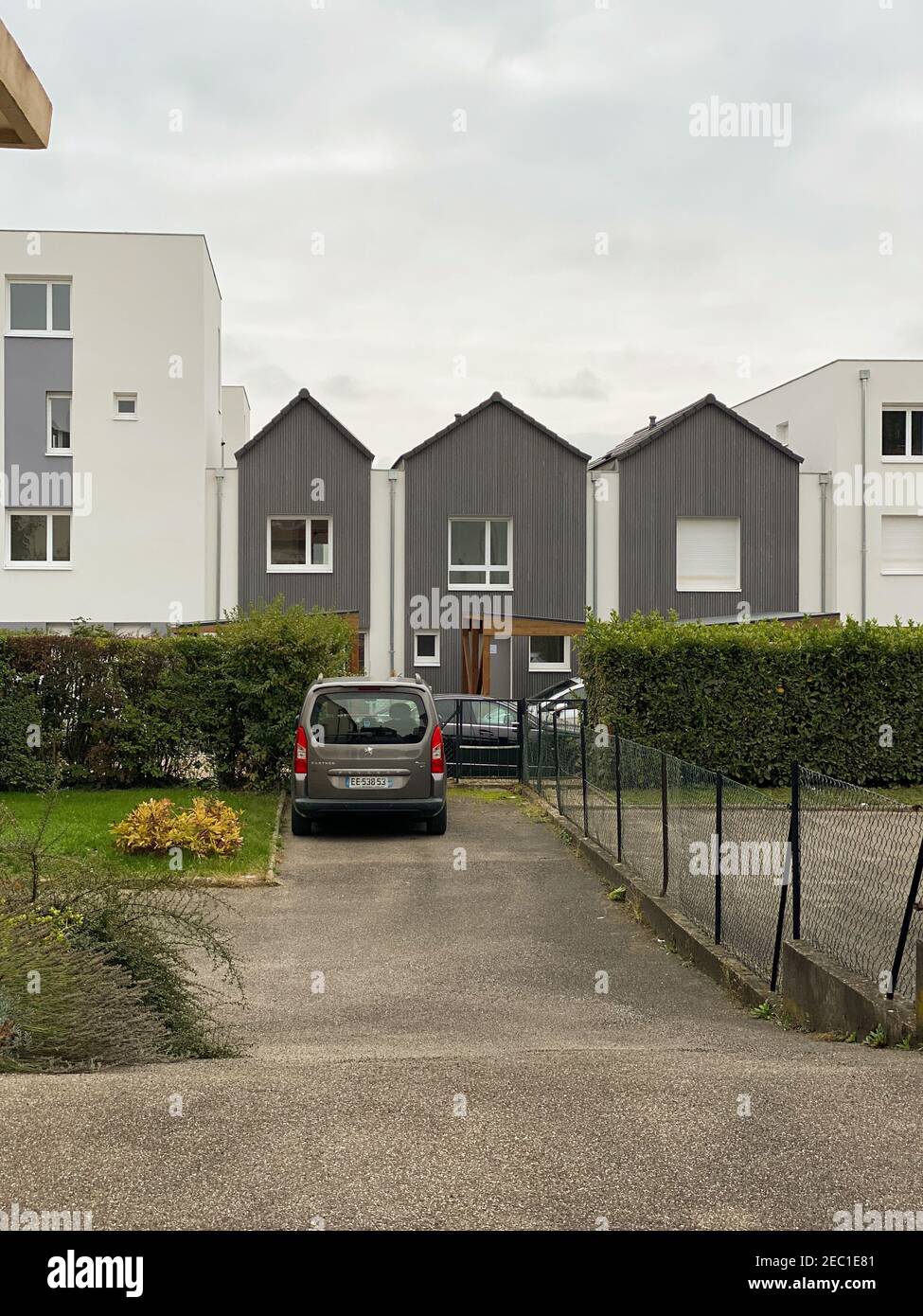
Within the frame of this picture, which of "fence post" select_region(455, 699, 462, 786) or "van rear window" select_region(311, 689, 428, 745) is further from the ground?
A: "van rear window" select_region(311, 689, 428, 745)

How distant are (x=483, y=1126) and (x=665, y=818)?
6.74 metres

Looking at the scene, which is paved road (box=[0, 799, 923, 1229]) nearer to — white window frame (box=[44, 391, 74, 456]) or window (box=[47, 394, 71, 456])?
white window frame (box=[44, 391, 74, 456])

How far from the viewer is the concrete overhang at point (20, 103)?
3756 mm

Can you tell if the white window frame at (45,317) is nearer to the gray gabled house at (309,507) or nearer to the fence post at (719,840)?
the gray gabled house at (309,507)

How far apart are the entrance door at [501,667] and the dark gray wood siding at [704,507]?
3.32 m

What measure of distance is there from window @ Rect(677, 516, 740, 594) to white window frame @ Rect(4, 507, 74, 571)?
1592 centimetres

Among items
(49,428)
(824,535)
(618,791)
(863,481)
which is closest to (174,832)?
(618,791)

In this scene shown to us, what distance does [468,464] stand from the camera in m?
36.2

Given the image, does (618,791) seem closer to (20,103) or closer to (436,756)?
(436,756)

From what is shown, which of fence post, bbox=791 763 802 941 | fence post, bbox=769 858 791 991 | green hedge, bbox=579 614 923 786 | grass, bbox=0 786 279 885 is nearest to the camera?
fence post, bbox=791 763 802 941

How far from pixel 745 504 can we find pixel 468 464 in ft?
24.0

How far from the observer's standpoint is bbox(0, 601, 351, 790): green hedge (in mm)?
18438

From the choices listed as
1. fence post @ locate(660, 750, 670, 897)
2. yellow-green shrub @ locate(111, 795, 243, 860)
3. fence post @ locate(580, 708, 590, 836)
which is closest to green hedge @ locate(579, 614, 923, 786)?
fence post @ locate(580, 708, 590, 836)

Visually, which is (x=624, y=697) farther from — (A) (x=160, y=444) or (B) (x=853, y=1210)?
(A) (x=160, y=444)
